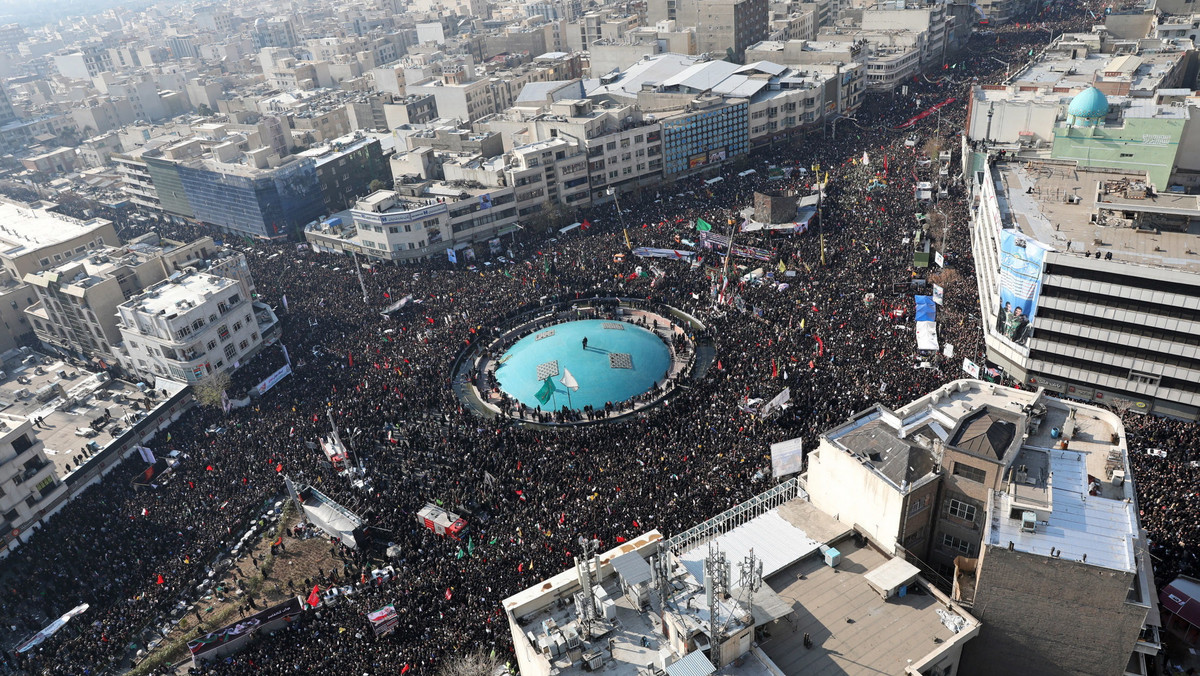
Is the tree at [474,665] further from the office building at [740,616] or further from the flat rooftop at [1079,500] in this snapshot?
the flat rooftop at [1079,500]

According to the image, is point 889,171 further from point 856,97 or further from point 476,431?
point 476,431

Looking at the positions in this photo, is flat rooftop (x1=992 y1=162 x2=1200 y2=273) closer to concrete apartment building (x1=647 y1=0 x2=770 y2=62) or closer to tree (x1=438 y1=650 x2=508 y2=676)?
tree (x1=438 y1=650 x2=508 y2=676)

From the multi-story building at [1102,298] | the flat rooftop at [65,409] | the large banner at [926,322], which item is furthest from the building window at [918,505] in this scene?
the flat rooftop at [65,409]

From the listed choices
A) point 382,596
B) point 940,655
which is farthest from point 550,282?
point 940,655

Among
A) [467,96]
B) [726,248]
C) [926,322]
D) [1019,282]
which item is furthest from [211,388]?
[467,96]

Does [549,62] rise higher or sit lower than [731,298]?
higher
